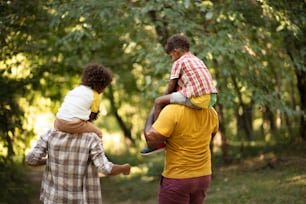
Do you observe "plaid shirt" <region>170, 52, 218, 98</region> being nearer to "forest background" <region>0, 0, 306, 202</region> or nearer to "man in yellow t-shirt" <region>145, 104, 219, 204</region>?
"man in yellow t-shirt" <region>145, 104, 219, 204</region>

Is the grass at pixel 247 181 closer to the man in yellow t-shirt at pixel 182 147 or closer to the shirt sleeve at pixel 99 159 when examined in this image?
the man in yellow t-shirt at pixel 182 147

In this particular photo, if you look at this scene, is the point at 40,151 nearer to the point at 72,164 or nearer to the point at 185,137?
the point at 72,164

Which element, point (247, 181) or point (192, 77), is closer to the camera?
point (192, 77)


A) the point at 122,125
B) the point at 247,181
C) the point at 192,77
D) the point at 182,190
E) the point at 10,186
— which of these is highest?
the point at 192,77

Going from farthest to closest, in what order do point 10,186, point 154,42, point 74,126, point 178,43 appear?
1. point 154,42
2. point 10,186
3. point 178,43
4. point 74,126

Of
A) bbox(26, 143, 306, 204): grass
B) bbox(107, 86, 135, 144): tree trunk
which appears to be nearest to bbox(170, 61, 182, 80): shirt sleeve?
bbox(26, 143, 306, 204): grass

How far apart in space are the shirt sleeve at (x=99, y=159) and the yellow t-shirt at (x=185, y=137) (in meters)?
0.41

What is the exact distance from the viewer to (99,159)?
313 cm

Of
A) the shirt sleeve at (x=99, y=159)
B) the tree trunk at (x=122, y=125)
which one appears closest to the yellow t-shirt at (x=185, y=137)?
the shirt sleeve at (x=99, y=159)

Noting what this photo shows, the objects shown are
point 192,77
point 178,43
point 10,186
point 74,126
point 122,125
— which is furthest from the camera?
point 122,125

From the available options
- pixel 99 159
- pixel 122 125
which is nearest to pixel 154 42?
pixel 99 159

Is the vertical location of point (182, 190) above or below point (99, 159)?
below

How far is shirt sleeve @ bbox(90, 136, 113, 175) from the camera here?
3.11 meters

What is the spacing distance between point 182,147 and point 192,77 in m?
0.49
